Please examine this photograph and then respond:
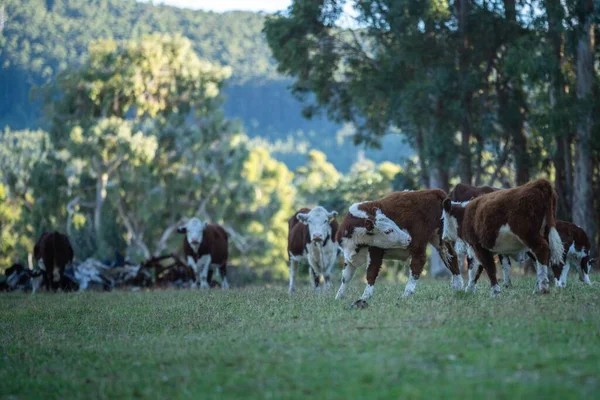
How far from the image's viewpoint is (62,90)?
58688 mm

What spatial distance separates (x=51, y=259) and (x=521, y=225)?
59.3 ft

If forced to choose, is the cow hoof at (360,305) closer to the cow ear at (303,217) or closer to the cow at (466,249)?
the cow at (466,249)

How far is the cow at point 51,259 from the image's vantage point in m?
28.0

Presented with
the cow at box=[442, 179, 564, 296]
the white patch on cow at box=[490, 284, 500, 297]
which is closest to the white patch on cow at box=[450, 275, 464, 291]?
the white patch on cow at box=[490, 284, 500, 297]

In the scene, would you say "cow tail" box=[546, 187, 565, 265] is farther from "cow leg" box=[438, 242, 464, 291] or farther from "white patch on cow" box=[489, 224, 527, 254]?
"cow leg" box=[438, 242, 464, 291]

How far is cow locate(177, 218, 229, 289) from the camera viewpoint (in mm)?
27219

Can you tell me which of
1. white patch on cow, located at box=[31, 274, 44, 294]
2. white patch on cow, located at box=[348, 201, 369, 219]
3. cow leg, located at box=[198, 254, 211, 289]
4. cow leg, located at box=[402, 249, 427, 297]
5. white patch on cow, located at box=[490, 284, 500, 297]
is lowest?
white patch on cow, located at box=[31, 274, 44, 294]

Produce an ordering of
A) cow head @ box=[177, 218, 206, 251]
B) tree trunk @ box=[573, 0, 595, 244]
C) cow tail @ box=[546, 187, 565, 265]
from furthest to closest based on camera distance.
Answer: tree trunk @ box=[573, 0, 595, 244] → cow head @ box=[177, 218, 206, 251] → cow tail @ box=[546, 187, 565, 265]

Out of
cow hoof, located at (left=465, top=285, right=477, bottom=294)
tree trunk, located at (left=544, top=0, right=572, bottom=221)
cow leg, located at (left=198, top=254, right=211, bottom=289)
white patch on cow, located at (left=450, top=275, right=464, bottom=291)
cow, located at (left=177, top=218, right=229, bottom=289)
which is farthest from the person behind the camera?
tree trunk, located at (left=544, top=0, right=572, bottom=221)

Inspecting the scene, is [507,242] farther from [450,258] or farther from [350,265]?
[350,265]

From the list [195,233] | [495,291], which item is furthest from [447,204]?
[195,233]

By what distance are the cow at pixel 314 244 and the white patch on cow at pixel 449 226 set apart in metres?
4.04

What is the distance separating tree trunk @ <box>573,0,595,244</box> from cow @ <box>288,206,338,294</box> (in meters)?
12.4

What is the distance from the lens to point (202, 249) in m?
27.6
